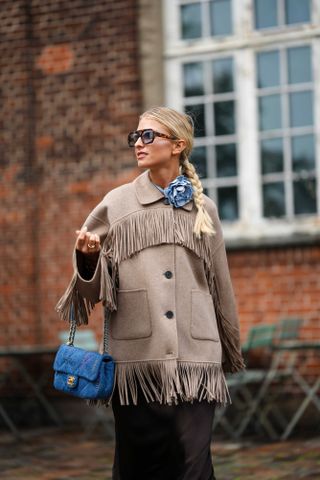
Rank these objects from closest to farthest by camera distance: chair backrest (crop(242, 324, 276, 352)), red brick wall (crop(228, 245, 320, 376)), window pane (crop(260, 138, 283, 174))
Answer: chair backrest (crop(242, 324, 276, 352))
red brick wall (crop(228, 245, 320, 376))
window pane (crop(260, 138, 283, 174))

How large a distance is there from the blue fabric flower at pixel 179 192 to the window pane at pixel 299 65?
16.7 feet

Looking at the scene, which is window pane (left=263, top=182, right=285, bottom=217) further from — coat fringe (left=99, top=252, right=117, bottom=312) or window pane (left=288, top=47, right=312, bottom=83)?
coat fringe (left=99, top=252, right=117, bottom=312)

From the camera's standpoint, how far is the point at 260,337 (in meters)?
7.89

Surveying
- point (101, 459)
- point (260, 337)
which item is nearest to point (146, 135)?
point (101, 459)

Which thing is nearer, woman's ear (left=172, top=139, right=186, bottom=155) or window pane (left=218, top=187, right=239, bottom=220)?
woman's ear (left=172, top=139, right=186, bottom=155)

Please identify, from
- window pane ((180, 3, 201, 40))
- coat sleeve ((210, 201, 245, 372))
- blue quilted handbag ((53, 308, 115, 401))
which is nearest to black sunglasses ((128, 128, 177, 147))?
coat sleeve ((210, 201, 245, 372))

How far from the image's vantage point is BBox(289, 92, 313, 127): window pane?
880 cm

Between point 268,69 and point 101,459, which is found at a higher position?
point 268,69

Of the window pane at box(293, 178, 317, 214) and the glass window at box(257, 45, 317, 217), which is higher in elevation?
the glass window at box(257, 45, 317, 217)

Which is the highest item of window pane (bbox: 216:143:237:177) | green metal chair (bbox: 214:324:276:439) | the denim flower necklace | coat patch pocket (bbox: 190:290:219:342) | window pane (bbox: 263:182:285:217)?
window pane (bbox: 216:143:237:177)

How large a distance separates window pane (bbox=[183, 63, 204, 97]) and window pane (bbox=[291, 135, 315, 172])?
106 cm

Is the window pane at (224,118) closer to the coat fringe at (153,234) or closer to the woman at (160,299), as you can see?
the woman at (160,299)

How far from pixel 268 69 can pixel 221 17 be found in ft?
2.21

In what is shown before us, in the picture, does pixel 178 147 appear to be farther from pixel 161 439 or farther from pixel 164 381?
pixel 161 439
